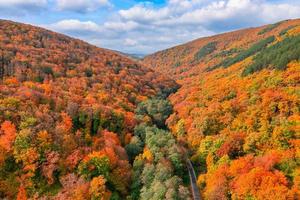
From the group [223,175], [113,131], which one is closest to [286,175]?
[223,175]

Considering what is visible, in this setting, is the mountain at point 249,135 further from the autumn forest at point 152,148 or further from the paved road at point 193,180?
the paved road at point 193,180

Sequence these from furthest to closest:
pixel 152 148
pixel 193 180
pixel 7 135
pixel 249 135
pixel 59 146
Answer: pixel 152 148 < pixel 249 135 < pixel 193 180 < pixel 59 146 < pixel 7 135

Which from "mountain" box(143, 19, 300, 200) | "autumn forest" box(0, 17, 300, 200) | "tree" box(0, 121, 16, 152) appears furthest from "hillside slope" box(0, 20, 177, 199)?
"mountain" box(143, 19, 300, 200)

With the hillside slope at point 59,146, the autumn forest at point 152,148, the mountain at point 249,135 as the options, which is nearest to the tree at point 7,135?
the hillside slope at point 59,146

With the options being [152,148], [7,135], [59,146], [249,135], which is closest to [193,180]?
[152,148]

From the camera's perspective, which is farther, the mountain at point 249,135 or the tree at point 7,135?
the tree at point 7,135

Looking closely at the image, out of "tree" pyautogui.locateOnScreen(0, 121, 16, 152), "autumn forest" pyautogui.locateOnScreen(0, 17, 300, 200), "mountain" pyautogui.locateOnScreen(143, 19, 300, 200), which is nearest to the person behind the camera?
"mountain" pyautogui.locateOnScreen(143, 19, 300, 200)

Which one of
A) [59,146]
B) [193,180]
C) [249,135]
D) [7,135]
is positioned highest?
[249,135]

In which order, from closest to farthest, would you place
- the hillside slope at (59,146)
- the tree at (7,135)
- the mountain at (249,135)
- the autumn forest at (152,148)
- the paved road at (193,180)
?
the mountain at (249,135) < the autumn forest at (152,148) < the hillside slope at (59,146) < the paved road at (193,180) < the tree at (7,135)

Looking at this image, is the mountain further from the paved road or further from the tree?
the tree

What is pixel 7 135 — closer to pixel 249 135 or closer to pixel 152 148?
pixel 152 148

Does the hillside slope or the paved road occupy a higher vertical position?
the hillside slope
